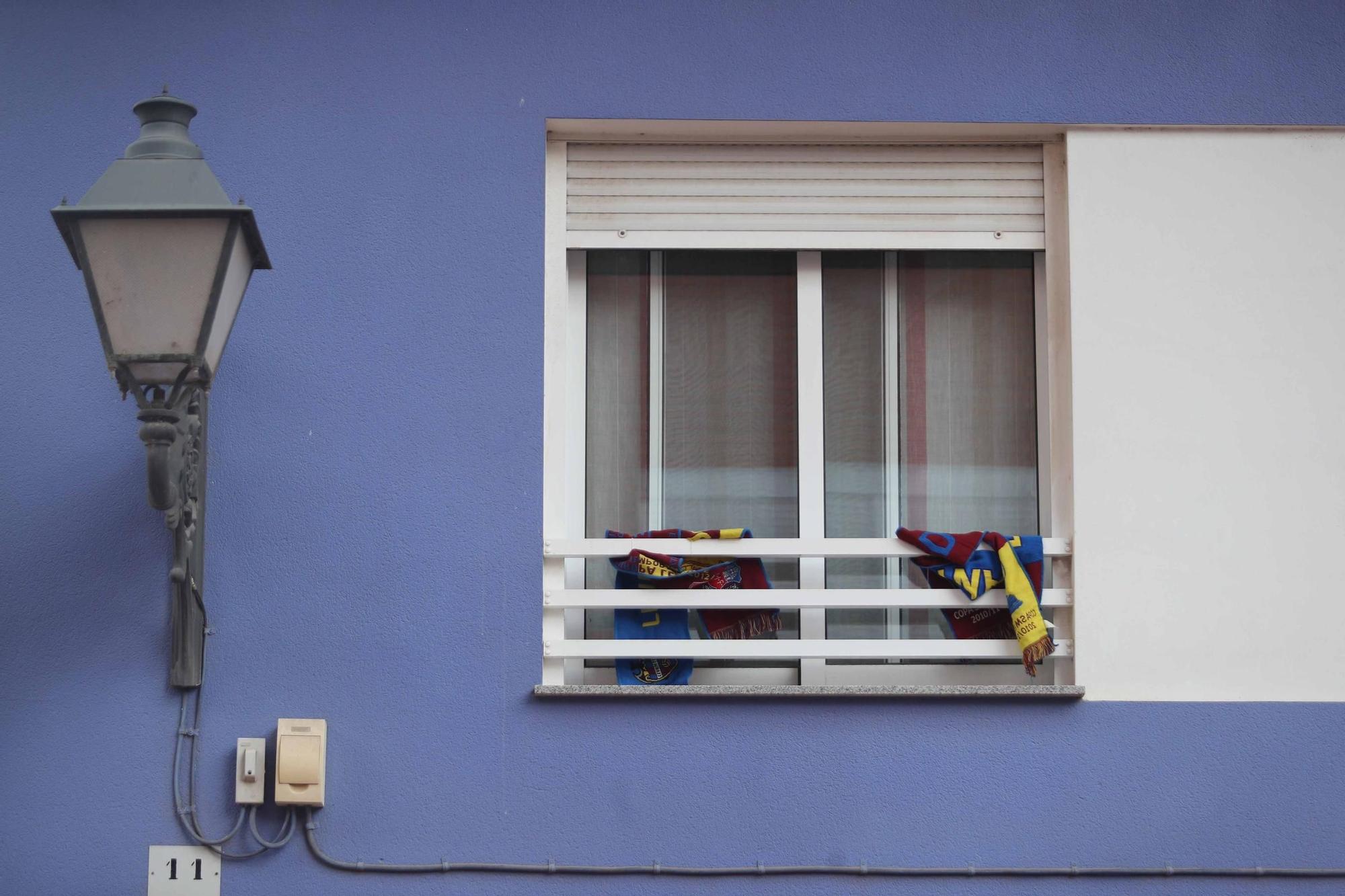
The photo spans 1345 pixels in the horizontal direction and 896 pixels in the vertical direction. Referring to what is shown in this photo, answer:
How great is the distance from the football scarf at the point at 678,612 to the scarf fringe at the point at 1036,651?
666 mm

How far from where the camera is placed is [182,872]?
9.90 ft

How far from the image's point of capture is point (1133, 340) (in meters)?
3.21

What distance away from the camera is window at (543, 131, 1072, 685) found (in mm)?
3318

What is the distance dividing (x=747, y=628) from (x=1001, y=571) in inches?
27.4

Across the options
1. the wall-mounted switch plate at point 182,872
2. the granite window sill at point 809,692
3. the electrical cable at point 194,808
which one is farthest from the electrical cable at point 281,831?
the granite window sill at point 809,692

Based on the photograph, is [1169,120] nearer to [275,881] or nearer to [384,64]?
[384,64]

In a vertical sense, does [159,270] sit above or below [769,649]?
above

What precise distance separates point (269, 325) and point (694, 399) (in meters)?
1.18

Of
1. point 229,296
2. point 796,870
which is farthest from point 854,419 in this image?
point 229,296

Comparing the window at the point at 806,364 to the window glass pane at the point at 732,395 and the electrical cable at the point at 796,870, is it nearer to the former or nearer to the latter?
the window glass pane at the point at 732,395

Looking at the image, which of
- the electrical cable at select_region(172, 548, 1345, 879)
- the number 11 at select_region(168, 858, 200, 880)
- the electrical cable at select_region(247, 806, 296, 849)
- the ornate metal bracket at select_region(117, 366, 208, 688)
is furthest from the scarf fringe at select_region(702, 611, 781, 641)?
the number 11 at select_region(168, 858, 200, 880)

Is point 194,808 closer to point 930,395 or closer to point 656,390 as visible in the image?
point 656,390

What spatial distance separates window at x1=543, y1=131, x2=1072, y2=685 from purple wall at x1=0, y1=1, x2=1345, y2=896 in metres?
0.17

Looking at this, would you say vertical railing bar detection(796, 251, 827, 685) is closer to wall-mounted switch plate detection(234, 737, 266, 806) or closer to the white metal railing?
the white metal railing
